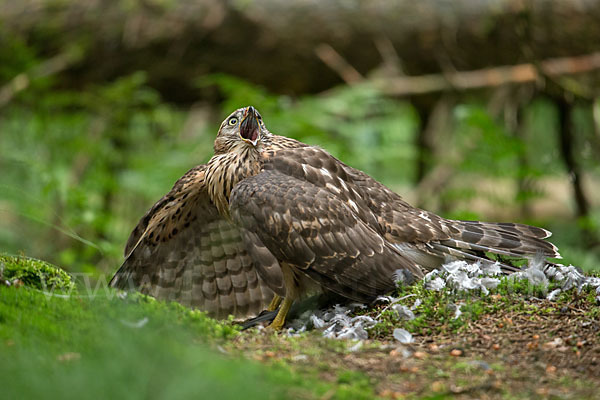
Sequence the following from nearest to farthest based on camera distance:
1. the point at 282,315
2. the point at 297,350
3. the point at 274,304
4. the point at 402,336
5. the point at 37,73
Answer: the point at 297,350
the point at 402,336
the point at 282,315
the point at 274,304
the point at 37,73

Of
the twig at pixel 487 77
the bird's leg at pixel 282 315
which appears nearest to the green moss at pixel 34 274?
the bird's leg at pixel 282 315

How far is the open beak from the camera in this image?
4.71 m

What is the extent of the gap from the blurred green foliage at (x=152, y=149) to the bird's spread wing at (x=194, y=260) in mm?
2106

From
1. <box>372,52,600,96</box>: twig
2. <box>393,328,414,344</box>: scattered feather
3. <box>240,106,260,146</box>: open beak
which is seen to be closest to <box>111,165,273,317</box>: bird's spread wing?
<box>240,106,260,146</box>: open beak

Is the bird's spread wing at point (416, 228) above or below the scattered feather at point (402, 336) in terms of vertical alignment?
above

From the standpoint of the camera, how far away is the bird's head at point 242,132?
4.71m

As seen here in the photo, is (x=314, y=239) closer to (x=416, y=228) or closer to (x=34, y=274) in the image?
(x=416, y=228)

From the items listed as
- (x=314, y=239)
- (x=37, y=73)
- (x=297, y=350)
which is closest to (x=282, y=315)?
(x=314, y=239)

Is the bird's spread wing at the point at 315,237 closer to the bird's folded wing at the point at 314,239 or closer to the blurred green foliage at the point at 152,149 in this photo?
the bird's folded wing at the point at 314,239

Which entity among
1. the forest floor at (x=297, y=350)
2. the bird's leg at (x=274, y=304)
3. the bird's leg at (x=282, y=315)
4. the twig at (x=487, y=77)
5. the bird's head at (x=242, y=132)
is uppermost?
the twig at (x=487, y=77)

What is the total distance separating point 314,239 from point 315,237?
0.6 inches

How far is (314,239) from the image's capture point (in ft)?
13.1

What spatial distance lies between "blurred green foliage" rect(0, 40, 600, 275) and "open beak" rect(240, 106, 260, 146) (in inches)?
103

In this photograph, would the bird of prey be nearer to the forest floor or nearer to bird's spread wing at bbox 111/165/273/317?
bird's spread wing at bbox 111/165/273/317
